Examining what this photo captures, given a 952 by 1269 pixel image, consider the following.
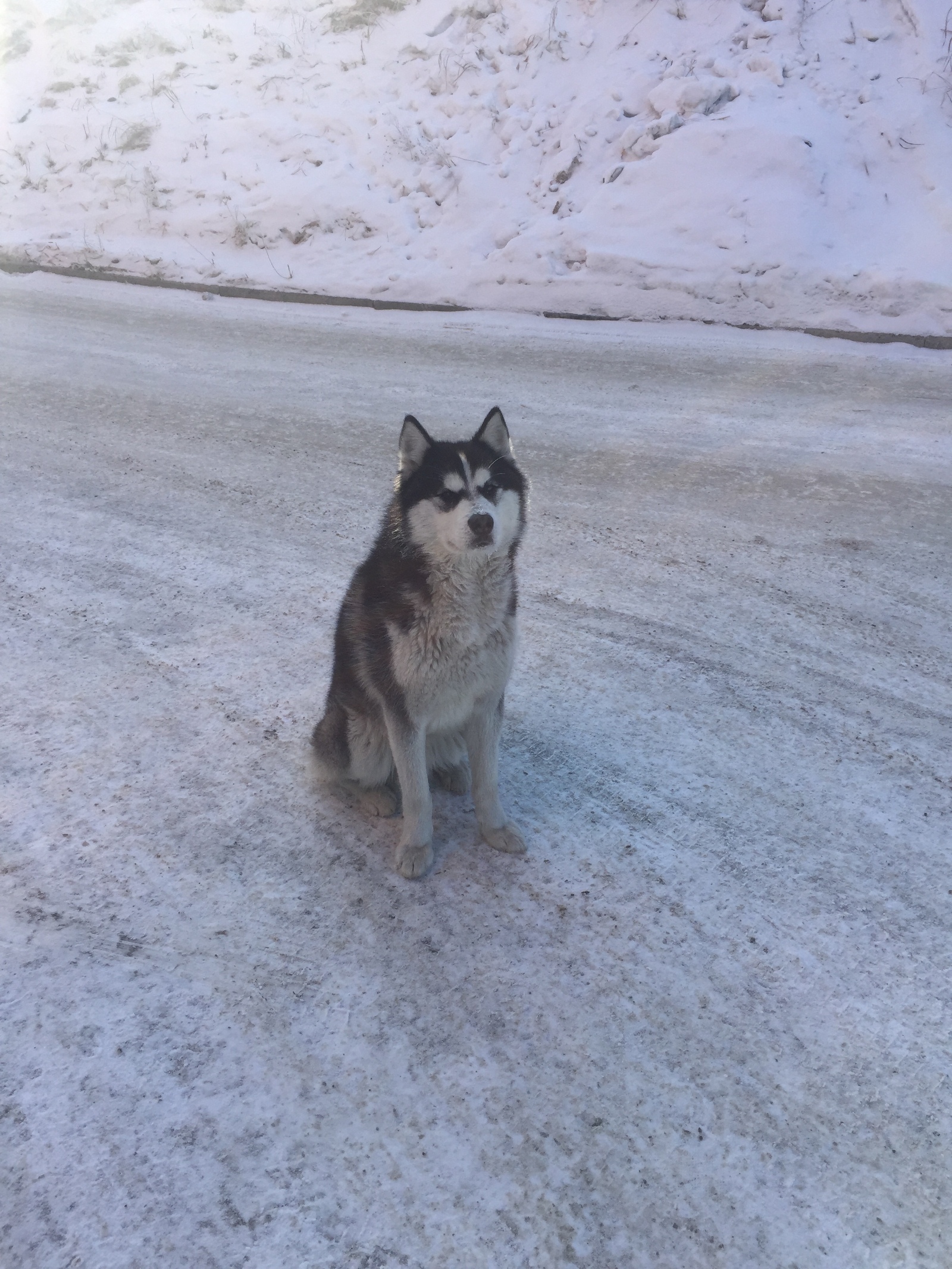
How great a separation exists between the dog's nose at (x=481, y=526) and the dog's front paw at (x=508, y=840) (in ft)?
3.42

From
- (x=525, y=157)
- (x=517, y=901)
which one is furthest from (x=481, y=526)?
(x=525, y=157)

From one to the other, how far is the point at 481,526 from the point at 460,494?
0.16m

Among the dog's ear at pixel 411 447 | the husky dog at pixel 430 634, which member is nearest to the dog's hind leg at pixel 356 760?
the husky dog at pixel 430 634

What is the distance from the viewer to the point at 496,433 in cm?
307

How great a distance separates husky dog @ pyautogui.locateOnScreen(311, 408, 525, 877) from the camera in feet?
9.20

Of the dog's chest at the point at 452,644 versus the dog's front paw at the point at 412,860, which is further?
the dog's front paw at the point at 412,860

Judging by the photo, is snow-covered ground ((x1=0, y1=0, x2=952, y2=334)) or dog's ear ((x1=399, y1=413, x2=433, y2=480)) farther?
snow-covered ground ((x1=0, y1=0, x2=952, y2=334))

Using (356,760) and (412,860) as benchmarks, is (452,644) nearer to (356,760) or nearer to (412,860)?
(356,760)

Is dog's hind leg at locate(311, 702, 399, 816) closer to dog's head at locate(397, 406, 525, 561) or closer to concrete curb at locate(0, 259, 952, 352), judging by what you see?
dog's head at locate(397, 406, 525, 561)

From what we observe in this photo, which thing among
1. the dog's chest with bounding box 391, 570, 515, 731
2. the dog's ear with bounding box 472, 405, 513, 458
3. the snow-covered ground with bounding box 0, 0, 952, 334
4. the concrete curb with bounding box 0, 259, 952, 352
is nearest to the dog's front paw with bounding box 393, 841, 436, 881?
the dog's chest with bounding box 391, 570, 515, 731

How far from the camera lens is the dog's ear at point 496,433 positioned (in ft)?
9.95

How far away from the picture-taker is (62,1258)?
6.26 feet

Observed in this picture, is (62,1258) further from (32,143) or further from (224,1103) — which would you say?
(32,143)

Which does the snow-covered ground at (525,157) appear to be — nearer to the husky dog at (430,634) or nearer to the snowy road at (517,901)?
the snowy road at (517,901)
